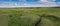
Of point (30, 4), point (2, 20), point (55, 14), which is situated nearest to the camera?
point (2, 20)

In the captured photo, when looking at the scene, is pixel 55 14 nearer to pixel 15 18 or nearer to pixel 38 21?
pixel 38 21

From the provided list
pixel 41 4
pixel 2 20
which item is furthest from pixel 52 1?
pixel 2 20

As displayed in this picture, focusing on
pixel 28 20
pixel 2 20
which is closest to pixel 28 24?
pixel 28 20

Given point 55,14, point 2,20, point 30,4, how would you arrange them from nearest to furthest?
point 2,20 → point 55,14 → point 30,4

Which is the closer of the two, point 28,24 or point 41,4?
point 28,24

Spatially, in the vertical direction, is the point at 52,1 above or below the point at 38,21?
above

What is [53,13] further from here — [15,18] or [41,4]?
[15,18]
